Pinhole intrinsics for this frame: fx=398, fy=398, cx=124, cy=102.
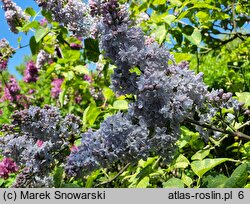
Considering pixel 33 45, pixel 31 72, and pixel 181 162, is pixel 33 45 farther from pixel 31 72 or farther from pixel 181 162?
pixel 31 72

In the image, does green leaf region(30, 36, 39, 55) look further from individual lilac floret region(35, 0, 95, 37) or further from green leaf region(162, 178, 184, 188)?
green leaf region(162, 178, 184, 188)

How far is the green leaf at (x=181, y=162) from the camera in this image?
199 centimetres

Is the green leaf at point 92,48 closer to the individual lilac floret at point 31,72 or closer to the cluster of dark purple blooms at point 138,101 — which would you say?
the cluster of dark purple blooms at point 138,101

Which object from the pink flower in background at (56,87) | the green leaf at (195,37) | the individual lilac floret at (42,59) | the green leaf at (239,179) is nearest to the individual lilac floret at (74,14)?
the green leaf at (195,37)

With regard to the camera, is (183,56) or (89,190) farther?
Result: (183,56)

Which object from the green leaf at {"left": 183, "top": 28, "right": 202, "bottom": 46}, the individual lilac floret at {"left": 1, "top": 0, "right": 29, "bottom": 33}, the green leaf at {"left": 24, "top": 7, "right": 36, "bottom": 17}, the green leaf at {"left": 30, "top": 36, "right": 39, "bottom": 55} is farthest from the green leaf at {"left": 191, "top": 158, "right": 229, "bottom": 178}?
the individual lilac floret at {"left": 1, "top": 0, "right": 29, "bottom": 33}

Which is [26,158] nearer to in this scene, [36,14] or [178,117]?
[178,117]

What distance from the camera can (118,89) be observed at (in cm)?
148

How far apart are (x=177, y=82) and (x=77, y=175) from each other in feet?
1.62

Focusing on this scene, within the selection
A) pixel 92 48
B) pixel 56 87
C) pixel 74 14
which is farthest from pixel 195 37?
pixel 56 87

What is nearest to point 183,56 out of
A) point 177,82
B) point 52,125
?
point 177,82

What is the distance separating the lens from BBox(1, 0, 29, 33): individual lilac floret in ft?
8.71

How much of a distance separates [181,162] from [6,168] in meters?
1.87

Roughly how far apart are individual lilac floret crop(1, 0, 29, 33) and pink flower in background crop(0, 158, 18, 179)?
118 centimetres
